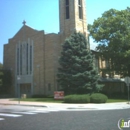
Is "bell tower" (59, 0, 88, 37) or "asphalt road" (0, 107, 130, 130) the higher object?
"bell tower" (59, 0, 88, 37)

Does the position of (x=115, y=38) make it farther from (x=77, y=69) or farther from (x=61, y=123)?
(x=61, y=123)

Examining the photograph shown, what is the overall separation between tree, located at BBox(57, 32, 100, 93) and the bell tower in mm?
7230

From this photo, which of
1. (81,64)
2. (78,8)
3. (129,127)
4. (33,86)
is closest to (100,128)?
(129,127)

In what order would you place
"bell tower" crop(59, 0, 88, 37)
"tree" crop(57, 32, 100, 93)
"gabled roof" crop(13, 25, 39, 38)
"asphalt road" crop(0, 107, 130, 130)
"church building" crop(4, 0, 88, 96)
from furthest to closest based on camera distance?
"gabled roof" crop(13, 25, 39, 38) → "bell tower" crop(59, 0, 88, 37) → "church building" crop(4, 0, 88, 96) → "tree" crop(57, 32, 100, 93) → "asphalt road" crop(0, 107, 130, 130)

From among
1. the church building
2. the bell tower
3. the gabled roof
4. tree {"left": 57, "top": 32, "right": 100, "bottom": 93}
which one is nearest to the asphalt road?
tree {"left": 57, "top": 32, "right": 100, "bottom": 93}

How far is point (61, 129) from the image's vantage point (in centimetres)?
949

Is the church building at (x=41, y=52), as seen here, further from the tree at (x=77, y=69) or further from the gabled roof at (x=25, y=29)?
the tree at (x=77, y=69)

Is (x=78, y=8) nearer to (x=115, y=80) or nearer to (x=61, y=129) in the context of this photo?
(x=115, y=80)

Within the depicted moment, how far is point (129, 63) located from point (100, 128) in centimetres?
2854

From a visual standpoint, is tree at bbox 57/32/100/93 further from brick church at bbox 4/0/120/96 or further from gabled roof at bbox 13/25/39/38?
gabled roof at bbox 13/25/39/38

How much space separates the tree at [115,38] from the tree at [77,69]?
501 cm

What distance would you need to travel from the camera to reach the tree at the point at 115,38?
37219mm

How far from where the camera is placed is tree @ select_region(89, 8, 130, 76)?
122 ft

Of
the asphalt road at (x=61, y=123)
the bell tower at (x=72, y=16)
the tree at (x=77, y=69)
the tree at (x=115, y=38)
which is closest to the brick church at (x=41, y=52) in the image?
the bell tower at (x=72, y=16)
